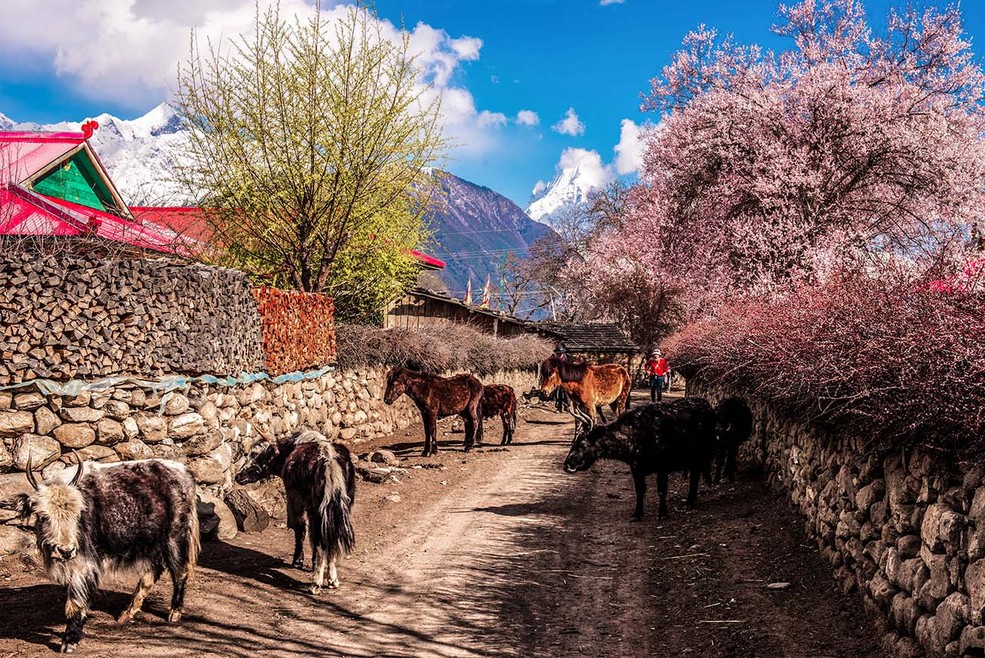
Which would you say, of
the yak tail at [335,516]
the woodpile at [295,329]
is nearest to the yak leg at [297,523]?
the yak tail at [335,516]

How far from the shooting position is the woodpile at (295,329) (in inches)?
545

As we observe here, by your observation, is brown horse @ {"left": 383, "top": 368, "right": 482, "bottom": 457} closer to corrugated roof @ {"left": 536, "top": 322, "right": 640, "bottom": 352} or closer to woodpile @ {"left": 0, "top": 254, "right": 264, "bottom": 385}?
woodpile @ {"left": 0, "top": 254, "right": 264, "bottom": 385}

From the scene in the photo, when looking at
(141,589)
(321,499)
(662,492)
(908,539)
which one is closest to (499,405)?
(662,492)

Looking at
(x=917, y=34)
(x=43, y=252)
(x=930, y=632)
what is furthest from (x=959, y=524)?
(x=917, y=34)

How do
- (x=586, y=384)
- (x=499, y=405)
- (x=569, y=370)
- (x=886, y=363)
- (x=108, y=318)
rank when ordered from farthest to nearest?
(x=499, y=405)
(x=586, y=384)
(x=569, y=370)
(x=108, y=318)
(x=886, y=363)

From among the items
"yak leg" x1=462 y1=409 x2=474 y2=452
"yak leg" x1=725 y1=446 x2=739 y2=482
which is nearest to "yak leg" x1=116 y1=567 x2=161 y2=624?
"yak leg" x1=725 y1=446 x2=739 y2=482

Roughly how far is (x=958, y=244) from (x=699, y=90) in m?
8.81

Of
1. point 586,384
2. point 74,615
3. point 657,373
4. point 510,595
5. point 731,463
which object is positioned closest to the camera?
point 74,615

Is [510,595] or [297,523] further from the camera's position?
[297,523]

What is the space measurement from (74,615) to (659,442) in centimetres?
784

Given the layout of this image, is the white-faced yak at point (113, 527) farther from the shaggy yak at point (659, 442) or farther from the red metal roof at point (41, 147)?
the red metal roof at point (41, 147)

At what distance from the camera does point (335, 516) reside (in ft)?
25.6

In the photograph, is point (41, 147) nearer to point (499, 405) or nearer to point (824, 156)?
point (499, 405)

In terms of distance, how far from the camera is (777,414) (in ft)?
37.9
